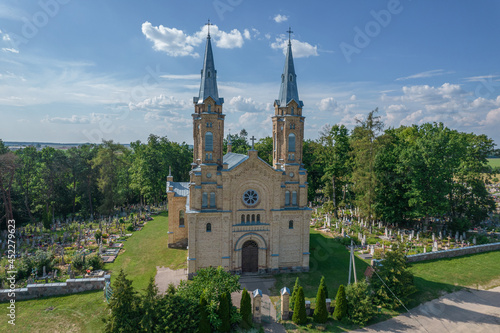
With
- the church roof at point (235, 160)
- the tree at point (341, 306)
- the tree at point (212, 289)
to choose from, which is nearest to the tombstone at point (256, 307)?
the tree at point (212, 289)

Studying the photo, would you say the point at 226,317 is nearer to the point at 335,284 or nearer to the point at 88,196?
the point at 335,284

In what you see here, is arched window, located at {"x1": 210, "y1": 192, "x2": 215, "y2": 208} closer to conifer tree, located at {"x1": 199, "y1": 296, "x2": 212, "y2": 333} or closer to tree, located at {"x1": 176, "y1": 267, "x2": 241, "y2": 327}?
tree, located at {"x1": 176, "y1": 267, "x2": 241, "y2": 327}

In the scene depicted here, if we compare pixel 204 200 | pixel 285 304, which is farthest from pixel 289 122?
pixel 285 304

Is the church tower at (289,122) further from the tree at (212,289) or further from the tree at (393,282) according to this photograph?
the tree at (212,289)

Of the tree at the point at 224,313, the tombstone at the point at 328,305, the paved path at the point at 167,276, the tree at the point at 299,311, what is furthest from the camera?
the paved path at the point at 167,276

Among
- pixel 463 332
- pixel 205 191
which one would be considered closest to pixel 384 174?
pixel 463 332
